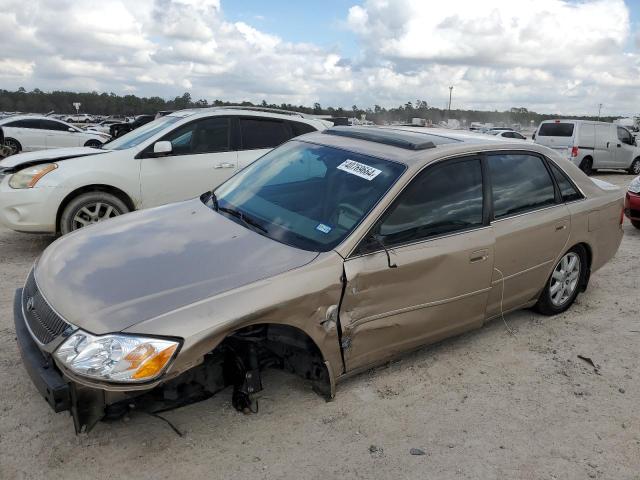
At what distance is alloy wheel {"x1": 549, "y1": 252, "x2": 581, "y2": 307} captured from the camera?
446cm

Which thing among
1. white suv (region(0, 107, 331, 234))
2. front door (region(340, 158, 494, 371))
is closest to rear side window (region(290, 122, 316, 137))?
white suv (region(0, 107, 331, 234))

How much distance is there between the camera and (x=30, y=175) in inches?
226

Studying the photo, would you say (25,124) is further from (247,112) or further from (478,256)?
(478,256)

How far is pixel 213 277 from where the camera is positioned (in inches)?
106

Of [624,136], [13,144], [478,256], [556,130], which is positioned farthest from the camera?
[13,144]

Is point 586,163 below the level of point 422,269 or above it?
below

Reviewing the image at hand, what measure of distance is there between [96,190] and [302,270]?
4.01 meters

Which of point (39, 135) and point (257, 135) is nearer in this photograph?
point (257, 135)

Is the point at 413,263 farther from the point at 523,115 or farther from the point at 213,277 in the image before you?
the point at 523,115

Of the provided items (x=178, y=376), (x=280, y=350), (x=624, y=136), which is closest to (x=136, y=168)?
(x=280, y=350)

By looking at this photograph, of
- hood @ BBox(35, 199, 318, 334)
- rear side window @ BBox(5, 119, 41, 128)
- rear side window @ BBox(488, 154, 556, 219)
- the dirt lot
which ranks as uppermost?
rear side window @ BBox(488, 154, 556, 219)

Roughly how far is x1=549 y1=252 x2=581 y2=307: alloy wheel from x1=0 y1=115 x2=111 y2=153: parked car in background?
16.5 m

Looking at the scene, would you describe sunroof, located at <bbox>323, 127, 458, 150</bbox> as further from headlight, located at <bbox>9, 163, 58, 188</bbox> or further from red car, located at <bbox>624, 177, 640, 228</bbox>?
red car, located at <bbox>624, 177, 640, 228</bbox>

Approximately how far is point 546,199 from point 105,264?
3.27m
